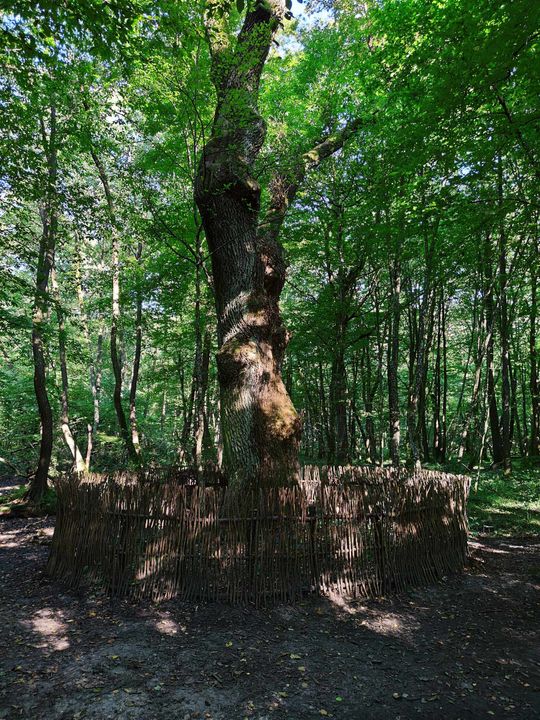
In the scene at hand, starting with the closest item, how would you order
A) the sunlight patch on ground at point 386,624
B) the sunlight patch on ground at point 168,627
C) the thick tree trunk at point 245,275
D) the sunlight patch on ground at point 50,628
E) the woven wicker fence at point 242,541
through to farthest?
the sunlight patch on ground at point 50,628 < the sunlight patch on ground at point 168,627 < the sunlight patch on ground at point 386,624 < the woven wicker fence at point 242,541 < the thick tree trunk at point 245,275

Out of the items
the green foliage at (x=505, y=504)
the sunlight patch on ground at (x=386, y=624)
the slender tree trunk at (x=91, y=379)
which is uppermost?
the slender tree trunk at (x=91, y=379)

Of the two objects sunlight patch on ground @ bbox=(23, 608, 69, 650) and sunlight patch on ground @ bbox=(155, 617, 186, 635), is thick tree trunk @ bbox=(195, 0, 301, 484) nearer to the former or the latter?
sunlight patch on ground @ bbox=(155, 617, 186, 635)

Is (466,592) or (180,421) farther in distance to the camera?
(180,421)

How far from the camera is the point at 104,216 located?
7766 millimetres

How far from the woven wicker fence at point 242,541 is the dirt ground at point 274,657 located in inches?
9.1

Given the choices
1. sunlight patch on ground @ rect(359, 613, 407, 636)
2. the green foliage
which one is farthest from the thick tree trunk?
the green foliage

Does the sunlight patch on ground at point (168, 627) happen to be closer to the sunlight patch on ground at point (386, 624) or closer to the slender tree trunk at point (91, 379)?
the sunlight patch on ground at point (386, 624)

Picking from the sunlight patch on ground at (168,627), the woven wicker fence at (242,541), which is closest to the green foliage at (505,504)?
the woven wicker fence at (242,541)

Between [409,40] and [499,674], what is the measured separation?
886cm

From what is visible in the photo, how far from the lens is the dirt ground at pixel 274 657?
9.98 ft

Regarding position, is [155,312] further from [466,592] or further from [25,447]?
[466,592]

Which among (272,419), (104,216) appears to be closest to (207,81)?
(104,216)

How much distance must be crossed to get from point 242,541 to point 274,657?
127 cm

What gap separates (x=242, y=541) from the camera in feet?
15.6
